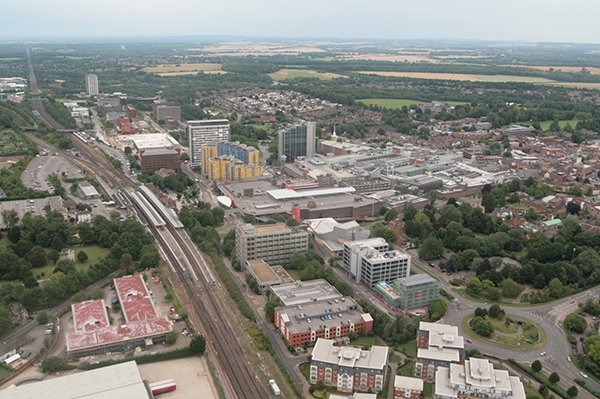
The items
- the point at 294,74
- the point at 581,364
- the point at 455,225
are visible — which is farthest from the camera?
the point at 294,74

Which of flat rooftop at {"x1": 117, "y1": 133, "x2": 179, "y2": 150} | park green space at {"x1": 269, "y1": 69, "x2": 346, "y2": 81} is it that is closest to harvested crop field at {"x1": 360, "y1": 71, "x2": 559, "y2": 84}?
park green space at {"x1": 269, "y1": 69, "x2": 346, "y2": 81}

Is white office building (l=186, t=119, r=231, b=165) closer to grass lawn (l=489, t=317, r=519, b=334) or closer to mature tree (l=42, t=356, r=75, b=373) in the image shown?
mature tree (l=42, t=356, r=75, b=373)

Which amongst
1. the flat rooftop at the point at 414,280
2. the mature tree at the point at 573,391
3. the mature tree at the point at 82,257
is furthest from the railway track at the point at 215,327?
the mature tree at the point at 573,391

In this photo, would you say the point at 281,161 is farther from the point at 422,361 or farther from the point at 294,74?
the point at 294,74

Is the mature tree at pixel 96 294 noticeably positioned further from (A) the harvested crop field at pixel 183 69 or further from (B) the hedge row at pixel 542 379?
(A) the harvested crop field at pixel 183 69

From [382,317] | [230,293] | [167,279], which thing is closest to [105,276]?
[167,279]

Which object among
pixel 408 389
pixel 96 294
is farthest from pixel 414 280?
pixel 96 294

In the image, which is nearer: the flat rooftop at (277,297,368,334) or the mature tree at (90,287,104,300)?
the flat rooftop at (277,297,368,334)
